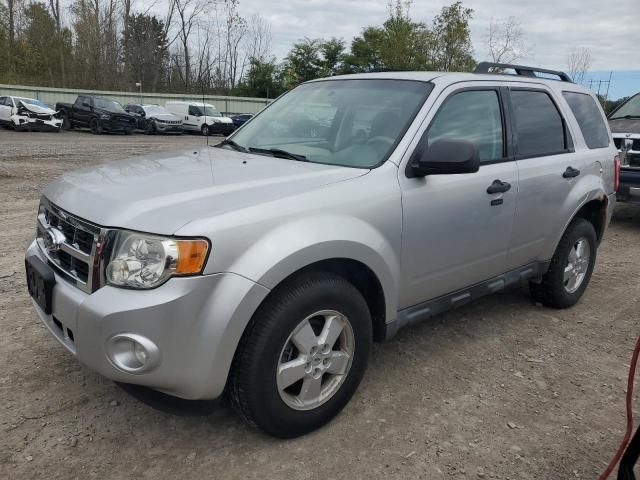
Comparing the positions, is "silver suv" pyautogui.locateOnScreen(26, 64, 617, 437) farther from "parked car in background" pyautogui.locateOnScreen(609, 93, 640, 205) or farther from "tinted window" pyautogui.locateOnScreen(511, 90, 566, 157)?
"parked car in background" pyautogui.locateOnScreen(609, 93, 640, 205)

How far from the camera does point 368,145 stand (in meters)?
3.15

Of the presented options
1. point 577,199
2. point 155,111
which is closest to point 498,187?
point 577,199

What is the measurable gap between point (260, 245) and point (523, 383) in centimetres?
203

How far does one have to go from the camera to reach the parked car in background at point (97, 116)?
25188 mm

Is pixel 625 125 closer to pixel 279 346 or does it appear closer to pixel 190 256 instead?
pixel 279 346

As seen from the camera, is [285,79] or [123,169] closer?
[123,169]

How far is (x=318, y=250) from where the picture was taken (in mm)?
2504

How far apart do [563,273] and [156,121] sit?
26.4 metres

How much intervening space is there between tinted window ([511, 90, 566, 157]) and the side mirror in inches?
43.2

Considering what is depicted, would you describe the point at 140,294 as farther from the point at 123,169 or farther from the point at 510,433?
the point at 510,433

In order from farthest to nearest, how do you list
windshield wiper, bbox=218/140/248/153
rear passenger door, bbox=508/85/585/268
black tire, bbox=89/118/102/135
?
black tire, bbox=89/118/102/135
rear passenger door, bbox=508/85/585/268
windshield wiper, bbox=218/140/248/153

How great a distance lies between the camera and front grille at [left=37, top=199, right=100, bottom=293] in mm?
2344

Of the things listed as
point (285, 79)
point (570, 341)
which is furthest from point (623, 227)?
point (285, 79)

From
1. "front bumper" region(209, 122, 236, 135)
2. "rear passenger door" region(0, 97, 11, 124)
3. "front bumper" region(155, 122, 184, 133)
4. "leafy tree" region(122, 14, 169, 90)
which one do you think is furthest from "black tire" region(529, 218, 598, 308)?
"leafy tree" region(122, 14, 169, 90)
